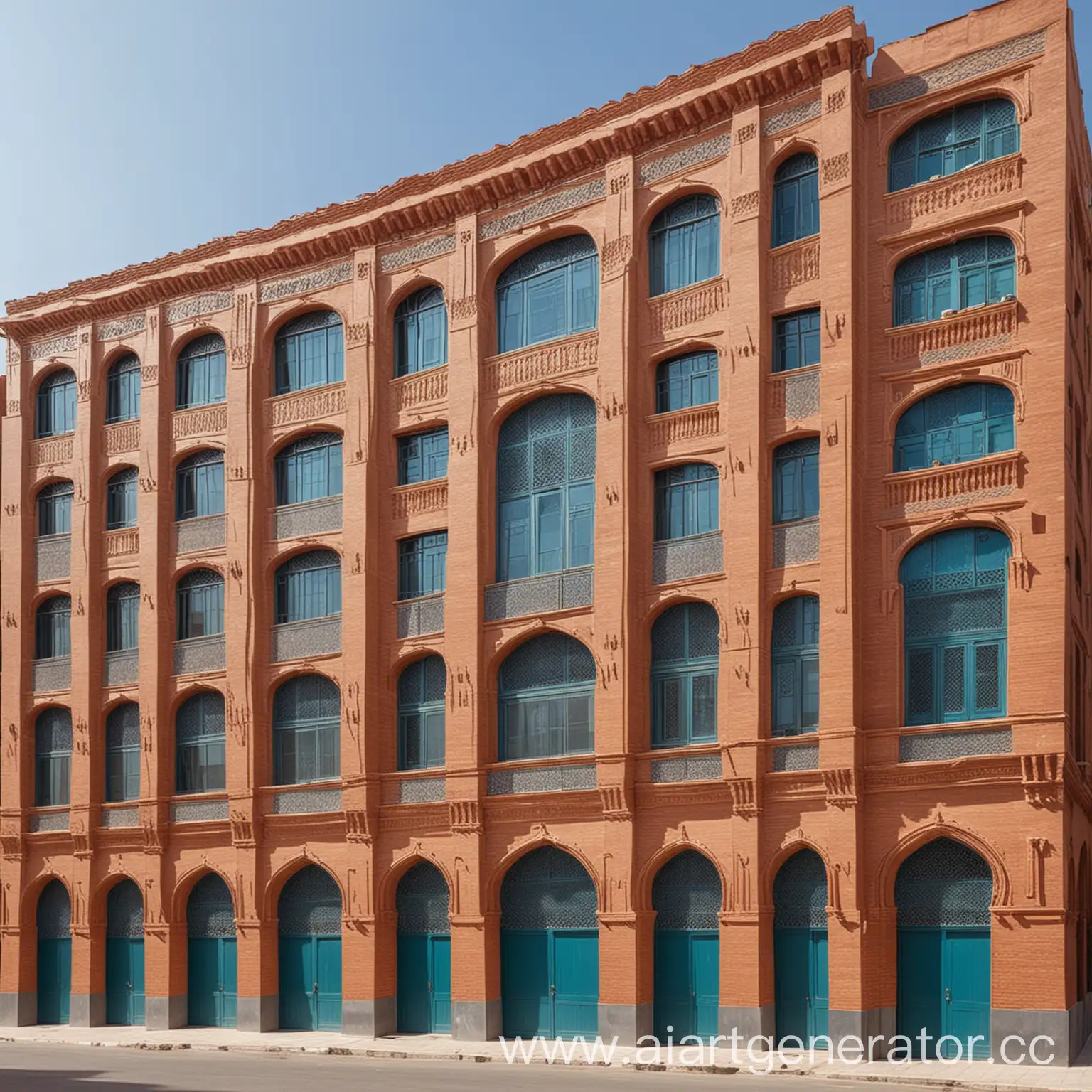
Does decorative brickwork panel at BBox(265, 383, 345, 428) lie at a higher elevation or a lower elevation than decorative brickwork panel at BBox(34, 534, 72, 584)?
higher

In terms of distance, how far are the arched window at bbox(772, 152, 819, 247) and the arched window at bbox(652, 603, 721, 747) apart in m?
8.62

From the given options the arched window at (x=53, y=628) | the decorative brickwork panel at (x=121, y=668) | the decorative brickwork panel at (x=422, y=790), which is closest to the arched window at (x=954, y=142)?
the decorative brickwork panel at (x=422, y=790)

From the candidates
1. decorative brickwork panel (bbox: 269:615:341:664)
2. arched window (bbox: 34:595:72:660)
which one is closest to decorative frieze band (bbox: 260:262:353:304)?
decorative brickwork panel (bbox: 269:615:341:664)

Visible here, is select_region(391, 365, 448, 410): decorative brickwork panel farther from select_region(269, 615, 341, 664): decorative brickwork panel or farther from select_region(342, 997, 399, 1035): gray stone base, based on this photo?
select_region(342, 997, 399, 1035): gray stone base

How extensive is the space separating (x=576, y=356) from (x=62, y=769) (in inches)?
817

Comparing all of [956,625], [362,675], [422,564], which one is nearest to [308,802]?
[362,675]

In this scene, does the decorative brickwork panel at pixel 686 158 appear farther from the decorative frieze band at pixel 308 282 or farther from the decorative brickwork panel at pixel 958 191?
the decorative frieze band at pixel 308 282

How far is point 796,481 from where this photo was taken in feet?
108

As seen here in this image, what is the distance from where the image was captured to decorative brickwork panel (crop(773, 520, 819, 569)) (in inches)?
1267

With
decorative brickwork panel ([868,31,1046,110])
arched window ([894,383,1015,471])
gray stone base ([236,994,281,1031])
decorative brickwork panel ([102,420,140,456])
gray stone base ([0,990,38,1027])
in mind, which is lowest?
gray stone base ([0,990,38,1027])

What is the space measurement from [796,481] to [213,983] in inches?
836

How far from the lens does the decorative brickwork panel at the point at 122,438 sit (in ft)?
146

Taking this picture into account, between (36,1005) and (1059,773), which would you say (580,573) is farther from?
(36,1005)

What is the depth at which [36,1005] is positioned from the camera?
144ft
